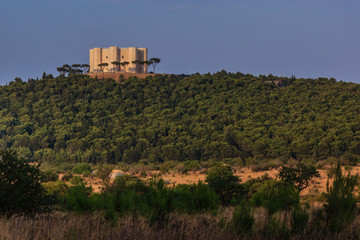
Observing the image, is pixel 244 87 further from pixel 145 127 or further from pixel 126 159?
pixel 126 159

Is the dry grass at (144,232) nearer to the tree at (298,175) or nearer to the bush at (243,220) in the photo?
the bush at (243,220)

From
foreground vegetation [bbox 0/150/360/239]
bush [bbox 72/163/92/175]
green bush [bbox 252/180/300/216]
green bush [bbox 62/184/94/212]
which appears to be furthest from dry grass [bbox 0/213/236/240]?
bush [bbox 72/163/92/175]

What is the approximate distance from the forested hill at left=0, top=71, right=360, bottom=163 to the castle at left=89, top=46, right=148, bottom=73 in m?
15.1

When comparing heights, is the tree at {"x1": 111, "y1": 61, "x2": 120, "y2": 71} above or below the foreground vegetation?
above

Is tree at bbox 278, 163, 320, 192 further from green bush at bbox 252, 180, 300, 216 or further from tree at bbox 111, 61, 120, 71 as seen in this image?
tree at bbox 111, 61, 120, 71

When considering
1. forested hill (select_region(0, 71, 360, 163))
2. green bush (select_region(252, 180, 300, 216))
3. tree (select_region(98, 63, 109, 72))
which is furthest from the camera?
tree (select_region(98, 63, 109, 72))

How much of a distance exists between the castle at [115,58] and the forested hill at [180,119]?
593 inches

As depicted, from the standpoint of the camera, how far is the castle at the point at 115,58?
104688mm

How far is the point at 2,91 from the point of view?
88.4 metres

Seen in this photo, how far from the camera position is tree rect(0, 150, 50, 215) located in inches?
428

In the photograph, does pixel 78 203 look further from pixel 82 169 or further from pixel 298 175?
pixel 82 169

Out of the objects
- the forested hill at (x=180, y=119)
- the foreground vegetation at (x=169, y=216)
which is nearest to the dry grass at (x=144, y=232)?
the foreground vegetation at (x=169, y=216)

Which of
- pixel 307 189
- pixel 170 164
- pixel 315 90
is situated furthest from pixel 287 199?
pixel 315 90

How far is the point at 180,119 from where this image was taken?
2968 inches
